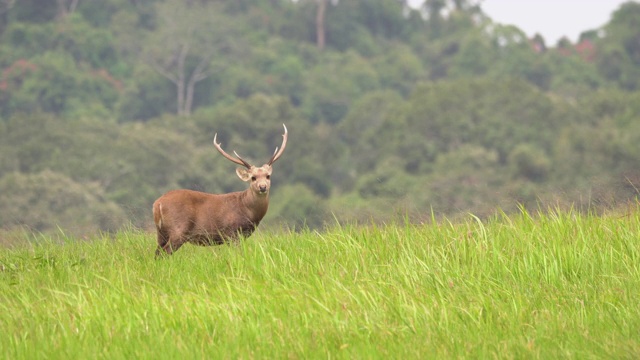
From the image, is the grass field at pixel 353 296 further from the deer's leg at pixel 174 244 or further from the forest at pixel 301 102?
the forest at pixel 301 102

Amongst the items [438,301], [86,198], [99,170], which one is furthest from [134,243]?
[99,170]

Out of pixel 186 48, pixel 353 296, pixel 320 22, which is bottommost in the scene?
pixel 186 48

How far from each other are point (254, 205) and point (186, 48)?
6353 cm

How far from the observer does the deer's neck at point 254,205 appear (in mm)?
9539

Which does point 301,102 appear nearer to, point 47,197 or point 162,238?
point 47,197

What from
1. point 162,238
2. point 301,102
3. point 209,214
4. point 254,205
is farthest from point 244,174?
point 301,102

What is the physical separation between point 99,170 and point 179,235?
36.7 m

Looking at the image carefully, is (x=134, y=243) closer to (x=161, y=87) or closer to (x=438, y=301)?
(x=438, y=301)

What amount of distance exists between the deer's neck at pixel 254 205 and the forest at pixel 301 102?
14.4 meters

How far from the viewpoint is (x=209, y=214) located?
9.47 m

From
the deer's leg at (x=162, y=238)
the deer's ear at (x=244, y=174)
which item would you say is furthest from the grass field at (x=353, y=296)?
the deer's ear at (x=244, y=174)

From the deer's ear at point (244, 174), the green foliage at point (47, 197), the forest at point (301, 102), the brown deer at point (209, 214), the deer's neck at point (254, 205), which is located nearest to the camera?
the brown deer at point (209, 214)

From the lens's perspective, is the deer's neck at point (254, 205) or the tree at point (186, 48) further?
the tree at point (186, 48)

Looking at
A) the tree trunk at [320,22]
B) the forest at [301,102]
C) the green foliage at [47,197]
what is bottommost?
the green foliage at [47,197]
